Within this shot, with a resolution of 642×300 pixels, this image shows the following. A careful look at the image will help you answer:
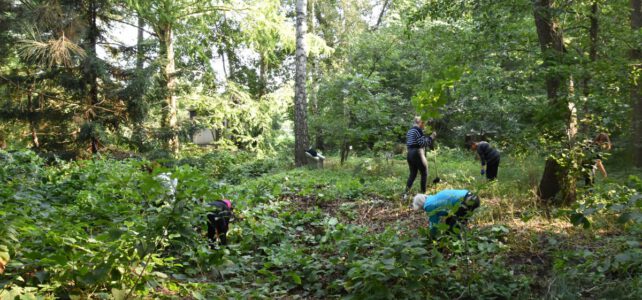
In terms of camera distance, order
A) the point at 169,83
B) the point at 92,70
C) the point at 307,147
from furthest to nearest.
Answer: the point at 169,83, the point at 307,147, the point at 92,70

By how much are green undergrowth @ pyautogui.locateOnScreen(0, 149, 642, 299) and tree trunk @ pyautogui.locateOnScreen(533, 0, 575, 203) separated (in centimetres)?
35

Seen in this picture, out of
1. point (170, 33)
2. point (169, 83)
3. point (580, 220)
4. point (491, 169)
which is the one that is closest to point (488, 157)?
point (491, 169)

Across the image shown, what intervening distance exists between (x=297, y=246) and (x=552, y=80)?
449cm

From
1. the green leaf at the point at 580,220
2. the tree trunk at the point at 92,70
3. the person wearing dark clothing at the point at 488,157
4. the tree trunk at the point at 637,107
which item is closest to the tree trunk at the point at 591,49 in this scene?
the tree trunk at the point at 637,107

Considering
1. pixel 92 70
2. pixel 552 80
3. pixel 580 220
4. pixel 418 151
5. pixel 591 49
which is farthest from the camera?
pixel 92 70

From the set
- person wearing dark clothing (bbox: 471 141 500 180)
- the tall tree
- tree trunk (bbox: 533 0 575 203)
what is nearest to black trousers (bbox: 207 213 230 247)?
tree trunk (bbox: 533 0 575 203)

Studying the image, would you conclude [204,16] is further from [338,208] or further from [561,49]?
[561,49]

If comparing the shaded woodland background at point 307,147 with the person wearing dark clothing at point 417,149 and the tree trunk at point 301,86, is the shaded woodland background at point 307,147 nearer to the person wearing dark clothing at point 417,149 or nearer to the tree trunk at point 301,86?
the tree trunk at point 301,86

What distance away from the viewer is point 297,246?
225 inches

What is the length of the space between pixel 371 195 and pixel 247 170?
625 cm

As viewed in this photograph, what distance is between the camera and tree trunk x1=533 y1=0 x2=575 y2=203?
222 inches

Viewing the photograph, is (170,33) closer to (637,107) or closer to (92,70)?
(92,70)

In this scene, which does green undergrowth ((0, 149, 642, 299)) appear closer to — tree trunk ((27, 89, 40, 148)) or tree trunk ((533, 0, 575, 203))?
tree trunk ((533, 0, 575, 203))

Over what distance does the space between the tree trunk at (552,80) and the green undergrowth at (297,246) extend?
35cm
